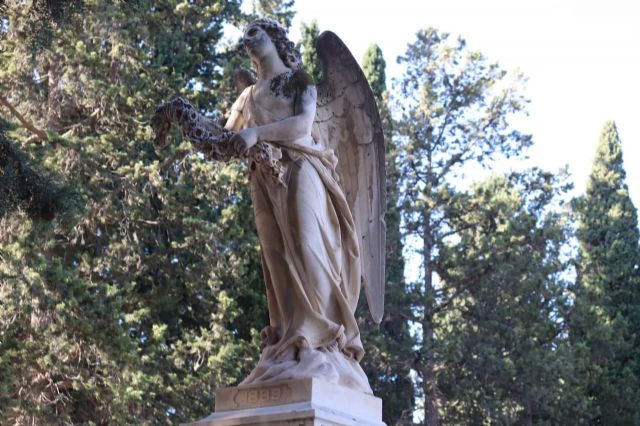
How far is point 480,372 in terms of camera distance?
70.9ft

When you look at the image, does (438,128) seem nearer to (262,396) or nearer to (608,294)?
(608,294)

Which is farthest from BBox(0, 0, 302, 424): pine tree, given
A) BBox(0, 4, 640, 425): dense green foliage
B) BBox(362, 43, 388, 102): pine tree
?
BBox(362, 43, 388, 102): pine tree

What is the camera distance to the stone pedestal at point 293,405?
502 cm

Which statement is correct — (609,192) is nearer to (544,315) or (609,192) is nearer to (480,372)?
(544,315)

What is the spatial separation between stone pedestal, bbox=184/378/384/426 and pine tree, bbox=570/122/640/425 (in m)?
18.0

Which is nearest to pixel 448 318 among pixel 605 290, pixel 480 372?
pixel 480 372

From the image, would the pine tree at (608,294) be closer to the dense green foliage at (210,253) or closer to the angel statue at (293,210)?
the dense green foliage at (210,253)

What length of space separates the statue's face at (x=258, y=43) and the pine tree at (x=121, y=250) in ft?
29.2

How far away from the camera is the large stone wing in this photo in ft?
21.6

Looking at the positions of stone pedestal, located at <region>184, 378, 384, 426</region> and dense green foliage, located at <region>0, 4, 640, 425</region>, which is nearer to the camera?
stone pedestal, located at <region>184, 378, 384, 426</region>

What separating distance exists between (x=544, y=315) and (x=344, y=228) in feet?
57.0

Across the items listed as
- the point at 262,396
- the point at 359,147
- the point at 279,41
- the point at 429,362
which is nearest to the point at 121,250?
the point at 429,362

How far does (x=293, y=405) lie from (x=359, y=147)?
2094 millimetres

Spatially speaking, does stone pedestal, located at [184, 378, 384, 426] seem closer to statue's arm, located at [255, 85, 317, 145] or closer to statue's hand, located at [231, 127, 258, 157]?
statue's hand, located at [231, 127, 258, 157]
